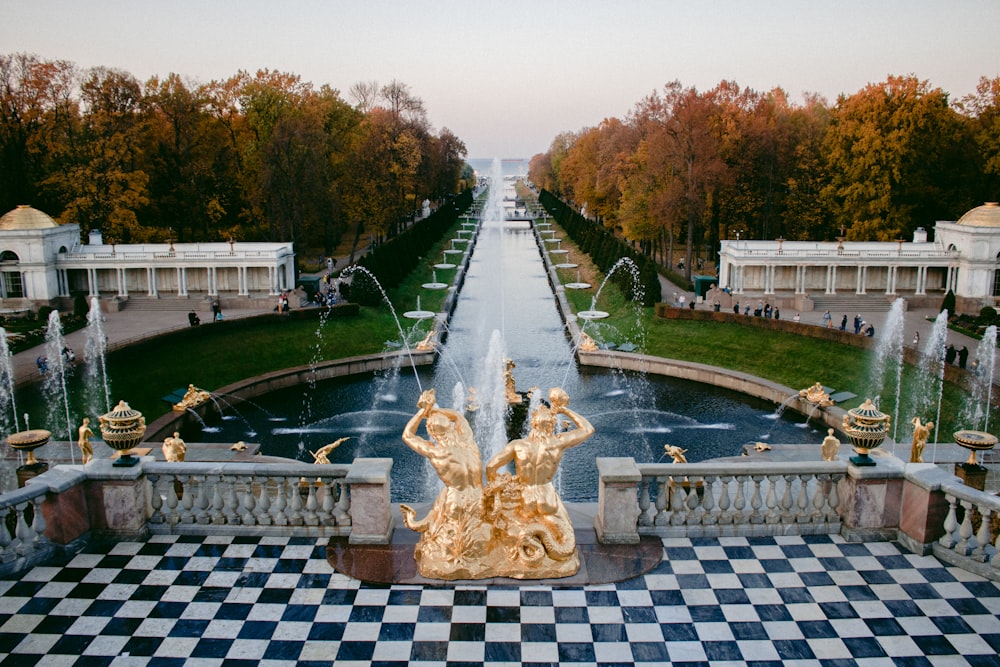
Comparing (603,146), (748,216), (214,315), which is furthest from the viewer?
(603,146)

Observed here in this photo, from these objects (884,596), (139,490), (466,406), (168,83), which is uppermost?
(168,83)

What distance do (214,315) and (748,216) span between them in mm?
40181

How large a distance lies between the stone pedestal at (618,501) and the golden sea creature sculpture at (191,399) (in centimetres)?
2147

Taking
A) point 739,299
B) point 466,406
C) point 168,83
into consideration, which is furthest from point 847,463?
point 168,83

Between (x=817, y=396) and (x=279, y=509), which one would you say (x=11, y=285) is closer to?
(x=817, y=396)

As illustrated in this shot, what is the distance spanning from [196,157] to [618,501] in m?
60.2

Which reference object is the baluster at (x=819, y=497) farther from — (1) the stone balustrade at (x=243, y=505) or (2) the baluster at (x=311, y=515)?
(2) the baluster at (x=311, y=515)

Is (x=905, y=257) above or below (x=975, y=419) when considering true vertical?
above

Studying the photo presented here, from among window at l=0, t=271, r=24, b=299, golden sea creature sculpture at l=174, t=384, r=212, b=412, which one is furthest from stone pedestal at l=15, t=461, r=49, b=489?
window at l=0, t=271, r=24, b=299

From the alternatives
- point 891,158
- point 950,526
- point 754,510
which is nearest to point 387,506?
point 754,510

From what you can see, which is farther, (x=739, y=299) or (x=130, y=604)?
(x=739, y=299)

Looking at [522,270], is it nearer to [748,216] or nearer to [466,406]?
[748,216]

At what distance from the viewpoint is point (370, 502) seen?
12.7 metres

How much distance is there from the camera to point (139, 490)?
43.0ft
